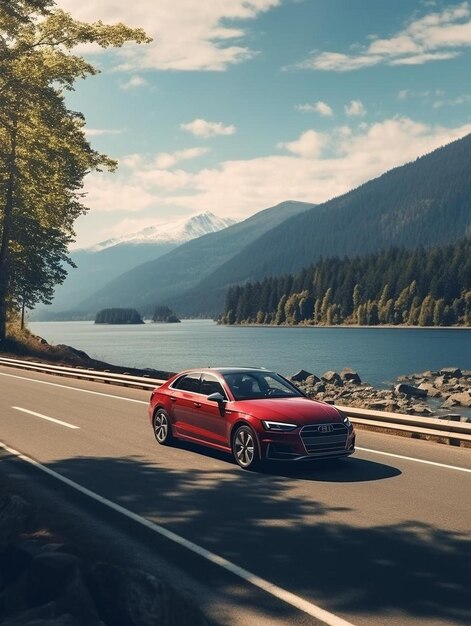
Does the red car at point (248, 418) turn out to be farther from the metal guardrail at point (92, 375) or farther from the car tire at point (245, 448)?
the metal guardrail at point (92, 375)

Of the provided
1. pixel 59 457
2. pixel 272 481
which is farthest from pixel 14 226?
pixel 272 481

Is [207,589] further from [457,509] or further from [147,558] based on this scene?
[457,509]

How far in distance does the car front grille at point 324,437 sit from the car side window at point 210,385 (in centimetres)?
193

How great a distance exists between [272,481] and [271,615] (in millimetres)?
5058

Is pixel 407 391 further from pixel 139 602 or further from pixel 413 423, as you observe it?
pixel 139 602

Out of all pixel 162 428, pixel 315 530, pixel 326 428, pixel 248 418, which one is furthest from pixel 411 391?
pixel 315 530

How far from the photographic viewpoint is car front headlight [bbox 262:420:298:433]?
1120cm

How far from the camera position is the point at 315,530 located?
8227mm

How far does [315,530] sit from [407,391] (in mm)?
40342

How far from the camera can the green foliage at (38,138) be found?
31500mm

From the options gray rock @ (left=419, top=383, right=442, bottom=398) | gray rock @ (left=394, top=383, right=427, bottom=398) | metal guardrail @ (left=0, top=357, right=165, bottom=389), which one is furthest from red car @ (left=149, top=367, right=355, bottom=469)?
gray rock @ (left=419, top=383, right=442, bottom=398)

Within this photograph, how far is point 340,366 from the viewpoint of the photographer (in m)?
74.3

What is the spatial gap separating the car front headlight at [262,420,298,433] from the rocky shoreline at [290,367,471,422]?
69.2 feet

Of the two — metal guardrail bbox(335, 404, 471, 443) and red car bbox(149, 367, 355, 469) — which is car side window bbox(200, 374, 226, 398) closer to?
red car bbox(149, 367, 355, 469)
